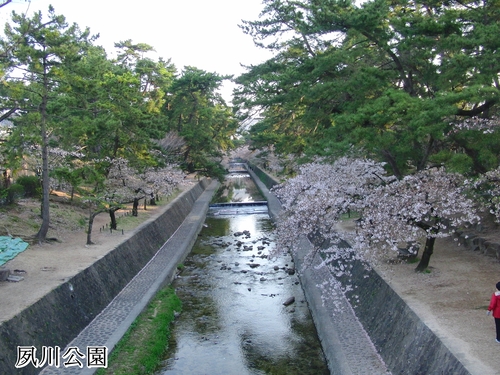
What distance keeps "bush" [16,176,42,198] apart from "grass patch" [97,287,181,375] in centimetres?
1428

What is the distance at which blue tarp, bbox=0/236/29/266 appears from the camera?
13.4 metres

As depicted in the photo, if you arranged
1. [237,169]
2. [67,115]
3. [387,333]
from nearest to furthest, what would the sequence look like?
[387,333], [67,115], [237,169]

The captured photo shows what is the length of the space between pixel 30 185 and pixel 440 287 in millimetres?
23570

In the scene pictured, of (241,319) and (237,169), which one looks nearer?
(241,319)

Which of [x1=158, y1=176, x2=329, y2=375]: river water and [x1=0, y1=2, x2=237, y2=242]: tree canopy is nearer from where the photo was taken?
[x1=158, y1=176, x2=329, y2=375]: river water

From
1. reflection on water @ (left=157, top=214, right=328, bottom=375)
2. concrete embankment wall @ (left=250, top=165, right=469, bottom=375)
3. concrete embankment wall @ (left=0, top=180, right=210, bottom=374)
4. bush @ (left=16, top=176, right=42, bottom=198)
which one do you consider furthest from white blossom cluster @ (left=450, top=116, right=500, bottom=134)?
bush @ (left=16, top=176, right=42, bottom=198)

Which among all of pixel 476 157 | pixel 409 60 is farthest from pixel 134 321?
pixel 409 60

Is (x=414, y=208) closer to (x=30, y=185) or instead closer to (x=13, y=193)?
(x=13, y=193)

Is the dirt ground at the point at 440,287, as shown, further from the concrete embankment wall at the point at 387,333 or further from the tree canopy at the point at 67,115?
the tree canopy at the point at 67,115

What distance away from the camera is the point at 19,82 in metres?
17.3

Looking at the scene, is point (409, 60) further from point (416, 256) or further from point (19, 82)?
point (19, 82)

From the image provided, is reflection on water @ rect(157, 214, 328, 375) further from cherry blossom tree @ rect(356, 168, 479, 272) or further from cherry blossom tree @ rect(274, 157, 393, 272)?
cherry blossom tree @ rect(356, 168, 479, 272)

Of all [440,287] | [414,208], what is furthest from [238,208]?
[414,208]

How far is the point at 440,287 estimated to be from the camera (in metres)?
12.6
